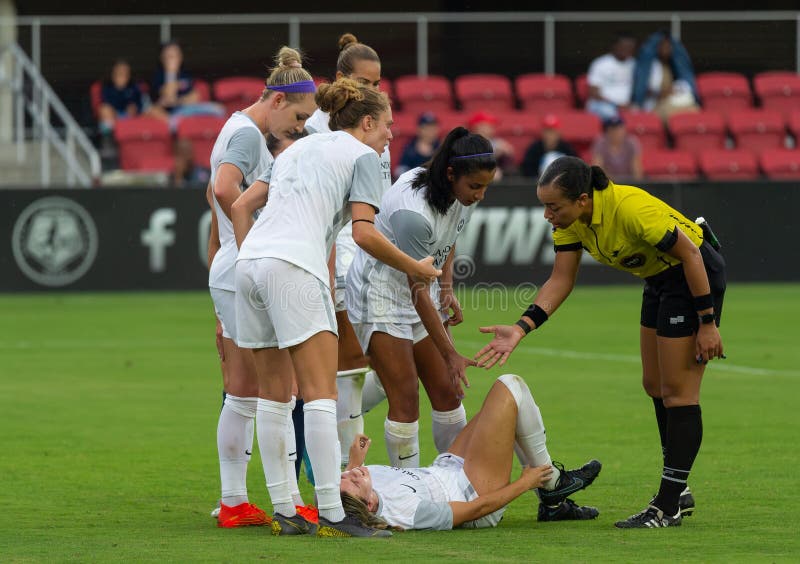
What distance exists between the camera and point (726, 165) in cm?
2164

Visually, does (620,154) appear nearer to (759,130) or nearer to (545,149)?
(545,149)

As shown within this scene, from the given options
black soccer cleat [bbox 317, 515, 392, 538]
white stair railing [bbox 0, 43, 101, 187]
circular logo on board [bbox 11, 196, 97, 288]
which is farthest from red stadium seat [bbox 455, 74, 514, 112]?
black soccer cleat [bbox 317, 515, 392, 538]

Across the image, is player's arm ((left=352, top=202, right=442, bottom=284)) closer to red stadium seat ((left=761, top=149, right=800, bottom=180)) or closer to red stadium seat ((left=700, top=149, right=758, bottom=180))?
red stadium seat ((left=700, top=149, right=758, bottom=180))

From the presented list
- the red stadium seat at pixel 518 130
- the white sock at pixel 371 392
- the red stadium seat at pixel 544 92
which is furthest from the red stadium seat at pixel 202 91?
the white sock at pixel 371 392

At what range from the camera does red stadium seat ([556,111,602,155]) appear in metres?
21.6

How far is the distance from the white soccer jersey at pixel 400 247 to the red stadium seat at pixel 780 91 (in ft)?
54.6

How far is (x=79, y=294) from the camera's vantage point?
1912cm

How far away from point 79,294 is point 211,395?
8.41 m

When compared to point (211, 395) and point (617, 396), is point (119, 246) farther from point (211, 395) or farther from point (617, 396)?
point (617, 396)

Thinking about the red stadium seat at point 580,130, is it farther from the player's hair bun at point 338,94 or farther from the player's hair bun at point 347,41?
the player's hair bun at point 338,94

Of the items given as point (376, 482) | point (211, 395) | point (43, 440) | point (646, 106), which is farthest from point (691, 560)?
point (646, 106)

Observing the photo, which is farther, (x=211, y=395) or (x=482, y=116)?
(x=482, y=116)

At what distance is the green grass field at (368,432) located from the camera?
6.02m

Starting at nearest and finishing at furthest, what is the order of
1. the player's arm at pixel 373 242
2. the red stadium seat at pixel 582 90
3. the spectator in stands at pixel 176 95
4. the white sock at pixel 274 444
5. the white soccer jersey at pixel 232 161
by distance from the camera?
the player's arm at pixel 373 242
the white sock at pixel 274 444
the white soccer jersey at pixel 232 161
the spectator in stands at pixel 176 95
the red stadium seat at pixel 582 90
